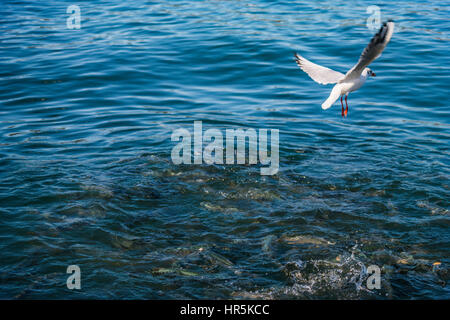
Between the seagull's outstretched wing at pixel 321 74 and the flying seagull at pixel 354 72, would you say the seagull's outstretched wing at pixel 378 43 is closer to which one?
the flying seagull at pixel 354 72

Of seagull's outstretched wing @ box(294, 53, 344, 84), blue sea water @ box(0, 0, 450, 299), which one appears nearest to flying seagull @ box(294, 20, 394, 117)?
seagull's outstretched wing @ box(294, 53, 344, 84)

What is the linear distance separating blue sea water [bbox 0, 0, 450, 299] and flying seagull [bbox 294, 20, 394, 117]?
1.24m

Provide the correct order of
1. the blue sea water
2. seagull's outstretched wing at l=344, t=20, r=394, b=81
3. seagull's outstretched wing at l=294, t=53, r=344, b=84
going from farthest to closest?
seagull's outstretched wing at l=294, t=53, r=344, b=84 < seagull's outstretched wing at l=344, t=20, r=394, b=81 < the blue sea water

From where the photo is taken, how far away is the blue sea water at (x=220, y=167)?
6207 mm

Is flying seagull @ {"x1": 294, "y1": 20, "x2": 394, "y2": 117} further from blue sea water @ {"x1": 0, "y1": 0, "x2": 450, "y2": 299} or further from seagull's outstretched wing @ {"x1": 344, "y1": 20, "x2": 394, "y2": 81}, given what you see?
blue sea water @ {"x1": 0, "y1": 0, "x2": 450, "y2": 299}

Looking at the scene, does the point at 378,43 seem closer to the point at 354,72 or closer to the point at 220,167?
the point at 354,72

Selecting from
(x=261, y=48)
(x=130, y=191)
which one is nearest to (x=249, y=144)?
(x=130, y=191)

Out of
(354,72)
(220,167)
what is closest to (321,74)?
(354,72)

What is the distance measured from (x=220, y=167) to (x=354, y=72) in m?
2.58

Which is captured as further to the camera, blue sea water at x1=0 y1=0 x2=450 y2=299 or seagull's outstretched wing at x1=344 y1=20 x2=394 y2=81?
seagull's outstretched wing at x1=344 y1=20 x2=394 y2=81

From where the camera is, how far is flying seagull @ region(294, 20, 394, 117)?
6.82 m

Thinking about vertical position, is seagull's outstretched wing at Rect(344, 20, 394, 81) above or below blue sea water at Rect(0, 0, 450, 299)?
above

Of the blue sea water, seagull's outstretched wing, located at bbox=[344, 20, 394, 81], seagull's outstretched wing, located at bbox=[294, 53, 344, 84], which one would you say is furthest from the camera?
seagull's outstretched wing, located at bbox=[294, 53, 344, 84]
